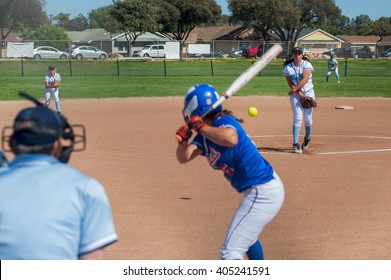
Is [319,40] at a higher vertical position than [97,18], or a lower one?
lower

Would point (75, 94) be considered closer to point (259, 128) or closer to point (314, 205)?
point (259, 128)

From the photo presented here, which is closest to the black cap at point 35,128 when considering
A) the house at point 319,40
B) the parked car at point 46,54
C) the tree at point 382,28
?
the parked car at point 46,54

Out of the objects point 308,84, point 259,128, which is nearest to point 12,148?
point 308,84

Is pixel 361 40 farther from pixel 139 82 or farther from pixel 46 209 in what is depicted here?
pixel 46 209

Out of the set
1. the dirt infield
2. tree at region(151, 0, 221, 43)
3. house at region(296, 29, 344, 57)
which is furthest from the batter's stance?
house at region(296, 29, 344, 57)

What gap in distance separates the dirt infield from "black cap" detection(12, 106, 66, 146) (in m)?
4.72

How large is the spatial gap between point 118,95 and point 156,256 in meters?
22.2

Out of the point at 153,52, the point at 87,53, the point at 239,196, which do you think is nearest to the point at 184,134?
the point at 239,196

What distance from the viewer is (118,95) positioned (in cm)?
2972

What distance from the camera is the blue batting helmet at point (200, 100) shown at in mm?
5938

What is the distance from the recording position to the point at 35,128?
10.7 feet

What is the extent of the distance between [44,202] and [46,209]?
33 millimetres

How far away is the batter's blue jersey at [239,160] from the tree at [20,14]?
86.9 metres

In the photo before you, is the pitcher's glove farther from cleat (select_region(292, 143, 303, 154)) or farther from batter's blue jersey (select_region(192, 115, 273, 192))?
batter's blue jersey (select_region(192, 115, 273, 192))
